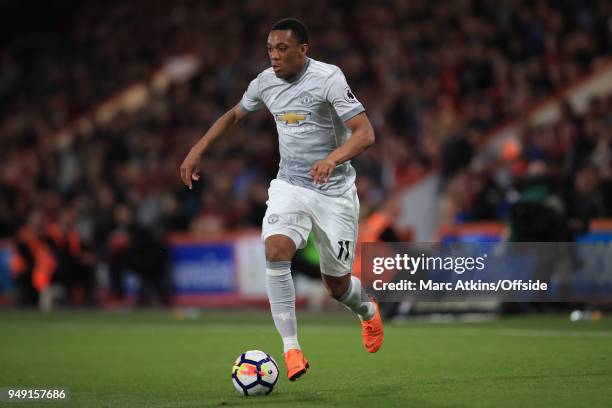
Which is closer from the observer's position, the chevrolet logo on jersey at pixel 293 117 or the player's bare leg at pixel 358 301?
the chevrolet logo on jersey at pixel 293 117

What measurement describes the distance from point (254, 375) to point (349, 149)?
5.17ft

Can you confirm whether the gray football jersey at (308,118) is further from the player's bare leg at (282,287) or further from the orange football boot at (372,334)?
→ the orange football boot at (372,334)

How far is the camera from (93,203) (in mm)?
22969

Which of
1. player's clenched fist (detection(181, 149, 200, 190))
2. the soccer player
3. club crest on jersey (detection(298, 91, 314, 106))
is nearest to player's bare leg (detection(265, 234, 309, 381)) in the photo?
the soccer player

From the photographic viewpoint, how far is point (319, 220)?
8.22m

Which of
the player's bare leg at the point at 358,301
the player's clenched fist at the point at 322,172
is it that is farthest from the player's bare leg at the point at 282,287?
the player's clenched fist at the point at 322,172

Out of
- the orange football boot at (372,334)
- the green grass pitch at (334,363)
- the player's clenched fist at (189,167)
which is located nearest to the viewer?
the green grass pitch at (334,363)

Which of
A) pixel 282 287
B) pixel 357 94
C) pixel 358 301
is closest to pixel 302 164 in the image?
pixel 282 287

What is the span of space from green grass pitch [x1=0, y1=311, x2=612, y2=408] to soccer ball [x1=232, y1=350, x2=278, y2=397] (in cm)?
9

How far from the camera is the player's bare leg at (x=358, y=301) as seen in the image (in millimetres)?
8453

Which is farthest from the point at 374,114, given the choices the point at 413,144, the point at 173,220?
the point at 173,220

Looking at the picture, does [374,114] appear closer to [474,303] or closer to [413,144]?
[413,144]

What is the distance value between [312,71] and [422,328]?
5.94 meters

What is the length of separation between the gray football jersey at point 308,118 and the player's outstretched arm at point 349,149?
9.5 inches
